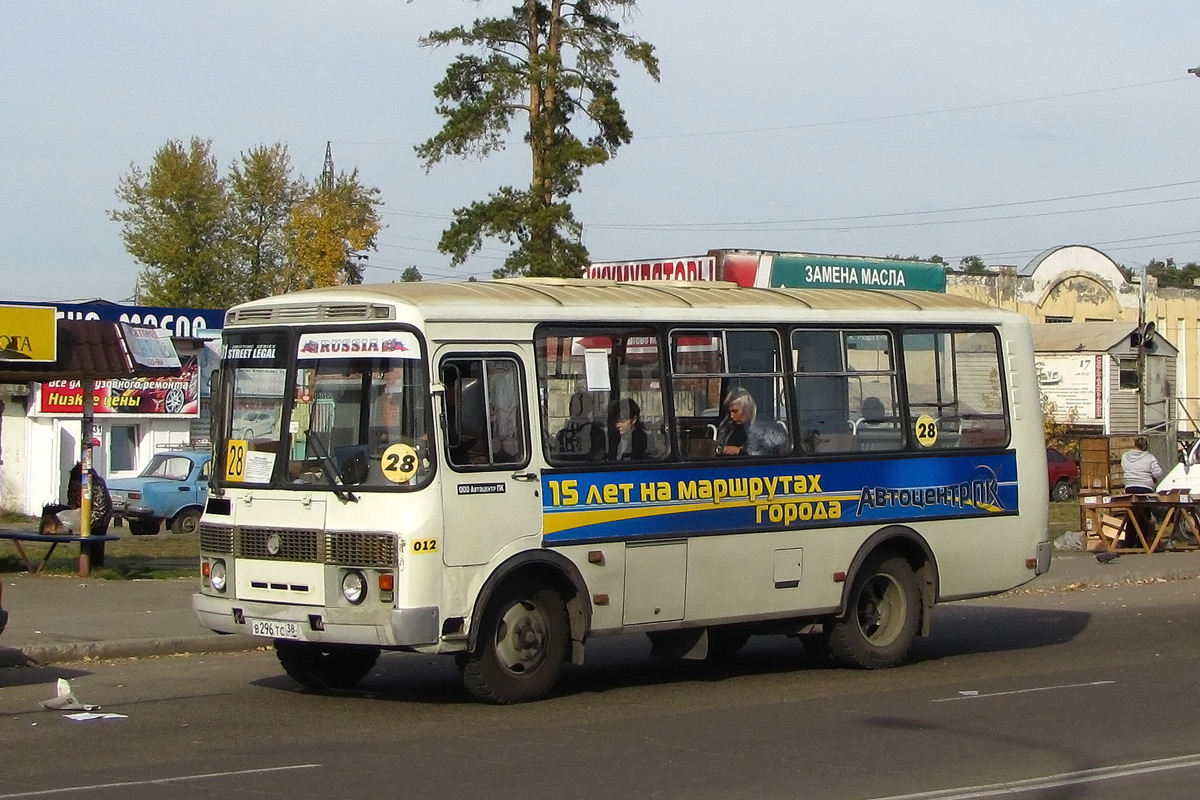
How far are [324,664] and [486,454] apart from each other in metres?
2.32

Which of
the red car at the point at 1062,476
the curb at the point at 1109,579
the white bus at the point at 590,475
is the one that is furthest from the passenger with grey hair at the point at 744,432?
the red car at the point at 1062,476

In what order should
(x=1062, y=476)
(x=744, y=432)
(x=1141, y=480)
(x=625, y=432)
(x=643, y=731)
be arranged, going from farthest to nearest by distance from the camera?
(x=1062, y=476), (x=1141, y=480), (x=744, y=432), (x=625, y=432), (x=643, y=731)

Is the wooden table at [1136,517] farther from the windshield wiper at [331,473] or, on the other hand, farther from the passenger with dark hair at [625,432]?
the windshield wiper at [331,473]

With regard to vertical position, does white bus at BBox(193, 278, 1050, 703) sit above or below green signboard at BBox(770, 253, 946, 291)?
below

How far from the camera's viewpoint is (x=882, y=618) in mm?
13305

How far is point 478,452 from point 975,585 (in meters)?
5.23

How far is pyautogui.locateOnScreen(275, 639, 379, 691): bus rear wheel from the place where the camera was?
11578 mm

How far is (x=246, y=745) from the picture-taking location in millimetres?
9383

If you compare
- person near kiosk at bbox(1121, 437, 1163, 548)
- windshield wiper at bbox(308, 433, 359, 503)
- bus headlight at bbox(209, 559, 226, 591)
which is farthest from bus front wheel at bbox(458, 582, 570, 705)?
person near kiosk at bbox(1121, 437, 1163, 548)

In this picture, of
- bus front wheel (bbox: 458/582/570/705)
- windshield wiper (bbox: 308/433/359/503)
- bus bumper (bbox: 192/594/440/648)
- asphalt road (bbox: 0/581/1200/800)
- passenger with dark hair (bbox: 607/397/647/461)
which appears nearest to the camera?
asphalt road (bbox: 0/581/1200/800)

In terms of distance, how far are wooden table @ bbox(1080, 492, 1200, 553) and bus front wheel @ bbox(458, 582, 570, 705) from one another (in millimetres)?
16494

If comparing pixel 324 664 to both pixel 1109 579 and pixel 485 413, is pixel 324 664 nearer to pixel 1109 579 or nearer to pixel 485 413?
pixel 485 413

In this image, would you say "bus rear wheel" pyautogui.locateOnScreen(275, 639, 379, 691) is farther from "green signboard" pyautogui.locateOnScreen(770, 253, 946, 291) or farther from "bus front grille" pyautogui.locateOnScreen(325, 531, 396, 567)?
"green signboard" pyautogui.locateOnScreen(770, 253, 946, 291)

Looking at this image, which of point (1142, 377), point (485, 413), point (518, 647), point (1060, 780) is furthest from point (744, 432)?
point (1142, 377)
